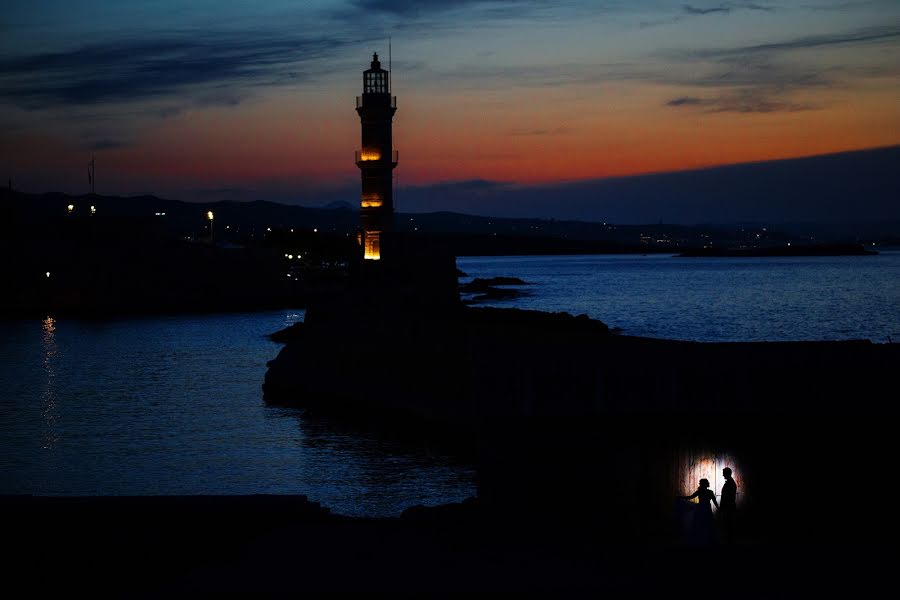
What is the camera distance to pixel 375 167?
50219 millimetres

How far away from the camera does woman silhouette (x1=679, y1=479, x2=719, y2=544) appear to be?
1080 cm

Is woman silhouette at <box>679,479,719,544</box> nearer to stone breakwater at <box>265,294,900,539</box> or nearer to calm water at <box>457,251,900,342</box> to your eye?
stone breakwater at <box>265,294,900,539</box>

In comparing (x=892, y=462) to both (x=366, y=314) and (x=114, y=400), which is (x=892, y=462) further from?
(x=114, y=400)

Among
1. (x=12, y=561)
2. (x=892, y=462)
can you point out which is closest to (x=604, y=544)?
(x=892, y=462)

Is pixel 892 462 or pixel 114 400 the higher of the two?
pixel 892 462

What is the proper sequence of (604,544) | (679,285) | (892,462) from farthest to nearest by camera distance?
(679,285), (892,462), (604,544)

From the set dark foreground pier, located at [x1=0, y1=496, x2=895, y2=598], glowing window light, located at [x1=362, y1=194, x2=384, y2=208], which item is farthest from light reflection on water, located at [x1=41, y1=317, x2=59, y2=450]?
glowing window light, located at [x1=362, y1=194, x2=384, y2=208]

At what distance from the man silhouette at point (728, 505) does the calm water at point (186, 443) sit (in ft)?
28.0

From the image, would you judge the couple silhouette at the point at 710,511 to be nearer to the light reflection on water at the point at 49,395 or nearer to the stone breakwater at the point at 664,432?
the stone breakwater at the point at 664,432

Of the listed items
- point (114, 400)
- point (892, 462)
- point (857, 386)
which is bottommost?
point (114, 400)

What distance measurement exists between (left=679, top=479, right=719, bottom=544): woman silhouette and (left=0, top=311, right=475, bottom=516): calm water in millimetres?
8857

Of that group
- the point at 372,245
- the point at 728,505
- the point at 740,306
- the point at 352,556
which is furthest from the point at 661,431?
the point at 740,306

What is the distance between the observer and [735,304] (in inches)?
3575

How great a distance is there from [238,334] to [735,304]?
49863mm
